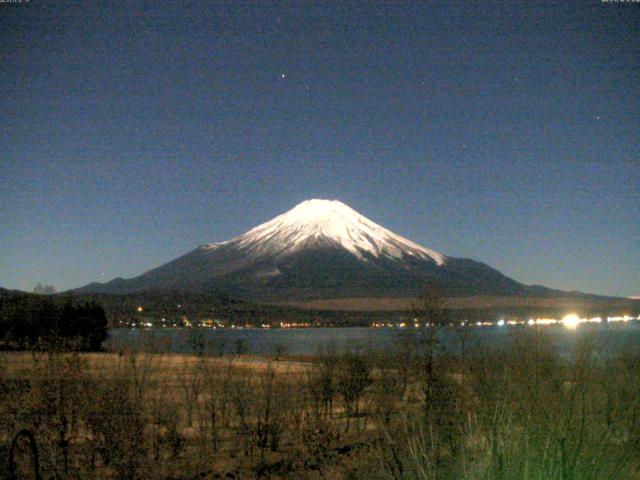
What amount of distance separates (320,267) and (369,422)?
156 metres

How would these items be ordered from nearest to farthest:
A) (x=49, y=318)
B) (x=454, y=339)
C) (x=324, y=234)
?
(x=454, y=339), (x=49, y=318), (x=324, y=234)

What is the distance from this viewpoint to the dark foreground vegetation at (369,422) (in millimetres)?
4254

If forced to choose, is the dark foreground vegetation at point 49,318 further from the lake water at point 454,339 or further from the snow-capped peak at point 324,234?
the snow-capped peak at point 324,234

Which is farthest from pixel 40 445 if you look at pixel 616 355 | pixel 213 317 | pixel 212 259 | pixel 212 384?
pixel 212 259

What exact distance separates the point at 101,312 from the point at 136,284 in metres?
147

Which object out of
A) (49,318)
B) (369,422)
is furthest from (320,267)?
(369,422)

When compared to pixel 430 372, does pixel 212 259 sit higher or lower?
higher

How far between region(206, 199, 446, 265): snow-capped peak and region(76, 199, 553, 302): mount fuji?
27cm

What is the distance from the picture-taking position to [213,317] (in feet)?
408

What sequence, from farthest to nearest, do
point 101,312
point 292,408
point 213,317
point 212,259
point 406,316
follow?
point 212,259 → point 213,317 → point 101,312 → point 406,316 → point 292,408

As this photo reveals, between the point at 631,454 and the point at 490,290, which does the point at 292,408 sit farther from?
the point at 490,290

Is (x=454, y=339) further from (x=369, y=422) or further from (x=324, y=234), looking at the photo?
(x=324, y=234)

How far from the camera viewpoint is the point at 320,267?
172125mm

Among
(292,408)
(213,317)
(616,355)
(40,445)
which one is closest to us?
(616,355)
